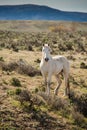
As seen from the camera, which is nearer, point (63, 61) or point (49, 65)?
point (49, 65)

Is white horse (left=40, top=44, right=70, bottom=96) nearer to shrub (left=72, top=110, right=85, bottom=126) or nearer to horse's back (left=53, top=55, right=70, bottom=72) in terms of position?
horse's back (left=53, top=55, right=70, bottom=72)

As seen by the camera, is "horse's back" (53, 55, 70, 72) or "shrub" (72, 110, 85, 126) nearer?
"shrub" (72, 110, 85, 126)

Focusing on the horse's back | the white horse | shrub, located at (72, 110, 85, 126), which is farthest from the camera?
the horse's back

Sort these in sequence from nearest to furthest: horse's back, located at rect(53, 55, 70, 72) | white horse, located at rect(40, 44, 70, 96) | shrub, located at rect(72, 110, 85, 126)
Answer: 1. shrub, located at rect(72, 110, 85, 126)
2. white horse, located at rect(40, 44, 70, 96)
3. horse's back, located at rect(53, 55, 70, 72)

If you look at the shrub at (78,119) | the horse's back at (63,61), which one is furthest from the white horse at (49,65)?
the shrub at (78,119)

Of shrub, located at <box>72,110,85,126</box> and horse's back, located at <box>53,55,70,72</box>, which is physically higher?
horse's back, located at <box>53,55,70,72</box>

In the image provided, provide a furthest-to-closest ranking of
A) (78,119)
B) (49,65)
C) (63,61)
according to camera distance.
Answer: (63,61)
(49,65)
(78,119)

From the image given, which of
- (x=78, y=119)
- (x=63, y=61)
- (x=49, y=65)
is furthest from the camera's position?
(x=63, y=61)

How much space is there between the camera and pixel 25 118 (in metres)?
10.5

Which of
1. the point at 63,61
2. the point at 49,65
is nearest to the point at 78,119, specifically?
the point at 49,65

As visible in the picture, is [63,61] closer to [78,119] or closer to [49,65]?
[49,65]

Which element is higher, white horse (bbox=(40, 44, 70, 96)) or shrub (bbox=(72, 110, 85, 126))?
white horse (bbox=(40, 44, 70, 96))

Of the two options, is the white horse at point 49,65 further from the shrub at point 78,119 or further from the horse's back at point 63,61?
the shrub at point 78,119

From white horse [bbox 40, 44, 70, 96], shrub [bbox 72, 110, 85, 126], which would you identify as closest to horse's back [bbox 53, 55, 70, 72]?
white horse [bbox 40, 44, 70, 96]
